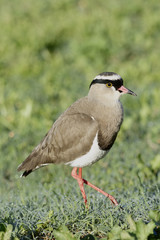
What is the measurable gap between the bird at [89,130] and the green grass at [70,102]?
386 millimetres

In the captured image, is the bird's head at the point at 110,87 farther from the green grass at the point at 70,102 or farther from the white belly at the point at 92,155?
the green grass at the point at 70,102

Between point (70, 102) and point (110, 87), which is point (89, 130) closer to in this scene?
point (110, 87)

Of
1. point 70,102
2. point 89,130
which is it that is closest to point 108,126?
point 89,130

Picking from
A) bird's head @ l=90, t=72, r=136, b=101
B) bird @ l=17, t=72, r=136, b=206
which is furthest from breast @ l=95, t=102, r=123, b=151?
bird's head @ l=90, t=72, r=136, b=101

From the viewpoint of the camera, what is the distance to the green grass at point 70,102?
360 centimetres

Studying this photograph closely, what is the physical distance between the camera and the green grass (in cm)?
360

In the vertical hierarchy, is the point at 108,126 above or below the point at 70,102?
below

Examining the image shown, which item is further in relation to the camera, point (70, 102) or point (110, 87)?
point (70, 102)

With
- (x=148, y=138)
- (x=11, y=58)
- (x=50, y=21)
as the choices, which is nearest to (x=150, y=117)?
(x=148, y=138)

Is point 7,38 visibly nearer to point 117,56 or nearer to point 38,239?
point 117,56

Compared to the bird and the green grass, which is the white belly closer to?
the bird

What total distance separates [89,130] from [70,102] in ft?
11.4

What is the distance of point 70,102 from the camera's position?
753cm

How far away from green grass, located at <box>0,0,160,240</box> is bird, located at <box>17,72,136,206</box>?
386 millimetres
